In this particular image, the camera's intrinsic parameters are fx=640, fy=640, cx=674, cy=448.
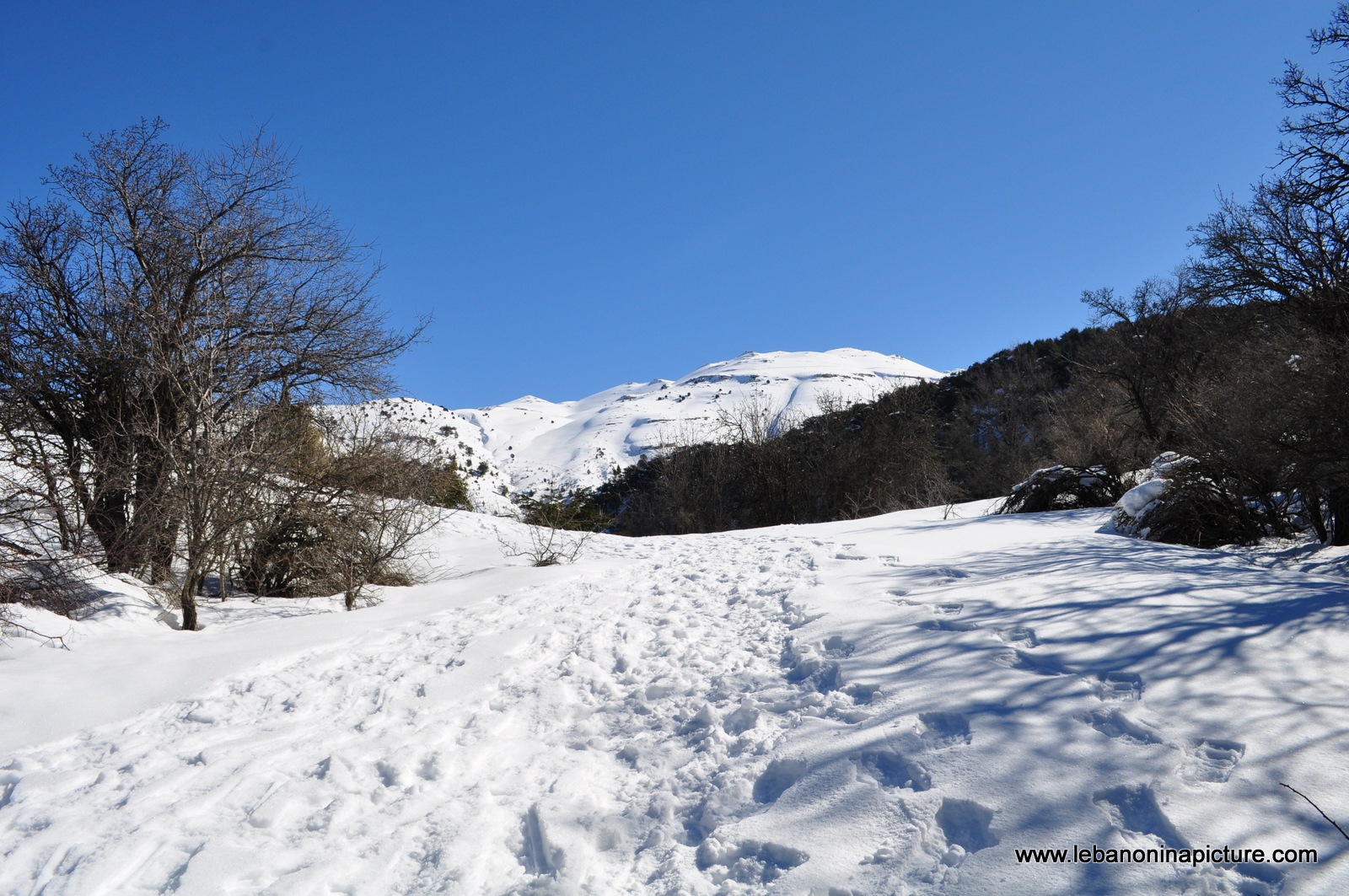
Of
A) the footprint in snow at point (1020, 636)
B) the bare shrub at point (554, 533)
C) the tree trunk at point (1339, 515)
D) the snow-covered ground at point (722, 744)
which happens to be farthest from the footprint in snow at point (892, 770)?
the tree trunk at point (1339, 515)

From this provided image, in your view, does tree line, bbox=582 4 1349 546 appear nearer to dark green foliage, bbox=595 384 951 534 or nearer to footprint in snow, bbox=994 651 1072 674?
dark green foliage, bbox=595 384 951 534

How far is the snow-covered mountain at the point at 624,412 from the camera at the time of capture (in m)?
70.7

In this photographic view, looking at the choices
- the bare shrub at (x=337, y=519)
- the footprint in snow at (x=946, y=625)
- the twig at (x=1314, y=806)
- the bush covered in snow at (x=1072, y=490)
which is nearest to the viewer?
the twig at (x=1314, y=806)

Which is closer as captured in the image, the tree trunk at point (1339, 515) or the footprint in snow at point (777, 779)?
the footprint in snow at point (777, 779)

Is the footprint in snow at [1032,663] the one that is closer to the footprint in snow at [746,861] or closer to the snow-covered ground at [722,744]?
the snow-covered ground at [722,744]

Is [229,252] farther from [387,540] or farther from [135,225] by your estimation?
[387,540]

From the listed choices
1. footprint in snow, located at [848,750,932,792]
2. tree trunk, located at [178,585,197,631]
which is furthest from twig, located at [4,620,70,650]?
footprint in snow, located at [848,750,932,792]

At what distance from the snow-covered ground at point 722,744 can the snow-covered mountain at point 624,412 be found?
48103mm

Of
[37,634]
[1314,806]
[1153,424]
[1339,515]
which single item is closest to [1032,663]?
[1314,806]

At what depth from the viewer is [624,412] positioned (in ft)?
326

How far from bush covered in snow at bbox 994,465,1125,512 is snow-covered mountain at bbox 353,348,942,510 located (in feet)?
148

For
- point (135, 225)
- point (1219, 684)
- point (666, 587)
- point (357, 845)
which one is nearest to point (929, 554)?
point (666, 587)

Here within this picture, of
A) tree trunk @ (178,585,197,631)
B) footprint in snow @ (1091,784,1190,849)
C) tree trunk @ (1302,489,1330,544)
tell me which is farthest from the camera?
tree trunk @ (1302,489,1330,544)

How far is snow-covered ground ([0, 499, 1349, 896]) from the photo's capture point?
234cm
